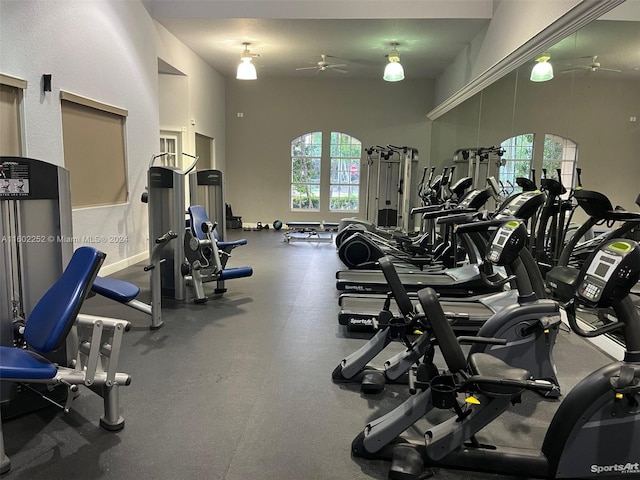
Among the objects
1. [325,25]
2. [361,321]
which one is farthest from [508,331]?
[325,25]

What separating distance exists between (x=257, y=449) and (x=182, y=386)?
0.85 metres

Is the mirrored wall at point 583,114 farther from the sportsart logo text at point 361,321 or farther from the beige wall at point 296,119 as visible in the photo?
the beige wall at point 296,119

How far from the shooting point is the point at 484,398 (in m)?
1.94

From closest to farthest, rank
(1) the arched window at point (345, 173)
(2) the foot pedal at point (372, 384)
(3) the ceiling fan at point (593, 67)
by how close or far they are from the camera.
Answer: (2) the foot pedal at point (372, 384) < (3) the ceiling fan at point (593, 67) < (1) the arched window at point (345, 173)

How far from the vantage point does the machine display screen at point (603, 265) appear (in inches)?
64.7

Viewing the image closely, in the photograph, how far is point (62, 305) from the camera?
6.70 feet

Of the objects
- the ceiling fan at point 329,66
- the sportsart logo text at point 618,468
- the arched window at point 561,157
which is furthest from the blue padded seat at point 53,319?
the ceiling fan at point 329,66

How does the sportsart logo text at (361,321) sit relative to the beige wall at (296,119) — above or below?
below

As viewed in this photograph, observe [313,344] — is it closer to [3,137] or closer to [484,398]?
[484,398]

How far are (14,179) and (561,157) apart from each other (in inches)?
186

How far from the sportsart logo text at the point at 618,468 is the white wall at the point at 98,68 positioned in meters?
5.14

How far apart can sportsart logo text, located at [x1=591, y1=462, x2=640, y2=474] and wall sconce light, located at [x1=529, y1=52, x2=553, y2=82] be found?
4132 millimetres

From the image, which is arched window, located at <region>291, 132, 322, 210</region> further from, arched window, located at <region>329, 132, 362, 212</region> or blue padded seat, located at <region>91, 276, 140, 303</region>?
blue padded seat, located at <region>91, 276, 140, 303</region>

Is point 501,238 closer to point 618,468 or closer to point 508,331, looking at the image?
point 508,331
